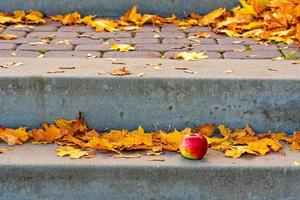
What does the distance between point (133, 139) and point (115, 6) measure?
6.75ft

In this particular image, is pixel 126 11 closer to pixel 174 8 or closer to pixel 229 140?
pixel 174 8

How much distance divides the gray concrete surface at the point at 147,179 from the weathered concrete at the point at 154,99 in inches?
14.7

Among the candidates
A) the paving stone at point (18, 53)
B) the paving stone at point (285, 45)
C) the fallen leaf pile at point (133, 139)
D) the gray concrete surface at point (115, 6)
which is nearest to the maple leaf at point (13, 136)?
the fallen leaf pile at point (133, 139)

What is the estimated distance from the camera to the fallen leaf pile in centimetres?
309

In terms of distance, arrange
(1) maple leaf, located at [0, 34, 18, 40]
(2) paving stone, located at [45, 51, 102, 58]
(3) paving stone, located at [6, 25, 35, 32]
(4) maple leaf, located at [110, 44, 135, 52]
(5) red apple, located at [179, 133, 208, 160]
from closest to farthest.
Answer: (5) red apple, located at [179, 133, 208, 160]
(2) paving stone, located at [45, 51, 102, 58]
(4) maple leaf, located at [110, 44, 135, 52]
(1) maple leaf, located at [0, 34, 18, 40]
(3) paving stone, located at [6, 25, 35, 32]

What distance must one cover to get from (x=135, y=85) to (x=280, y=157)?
80 centimetres

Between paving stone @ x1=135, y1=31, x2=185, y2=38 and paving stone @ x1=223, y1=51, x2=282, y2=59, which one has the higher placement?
paving stone @ x1=223, y1=51, x2=282, y2=59

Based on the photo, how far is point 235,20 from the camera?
462 centimetres

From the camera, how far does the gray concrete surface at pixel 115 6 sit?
4949 millimetres

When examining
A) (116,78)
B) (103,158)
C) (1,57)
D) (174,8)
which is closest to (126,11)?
(174,8)

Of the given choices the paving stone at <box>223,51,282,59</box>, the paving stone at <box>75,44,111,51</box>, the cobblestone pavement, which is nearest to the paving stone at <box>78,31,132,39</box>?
the cobblestone pavement

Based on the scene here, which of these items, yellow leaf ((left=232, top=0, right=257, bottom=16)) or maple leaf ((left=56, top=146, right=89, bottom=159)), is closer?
maple leaf ((left=56, top=146, right=89, bottom=159))

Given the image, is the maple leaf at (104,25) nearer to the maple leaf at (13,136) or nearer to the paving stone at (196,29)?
the paving stone at (196,29)

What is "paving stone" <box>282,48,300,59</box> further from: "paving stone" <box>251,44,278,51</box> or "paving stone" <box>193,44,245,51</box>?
"paving stone" <box>193,44,245,51</box>
